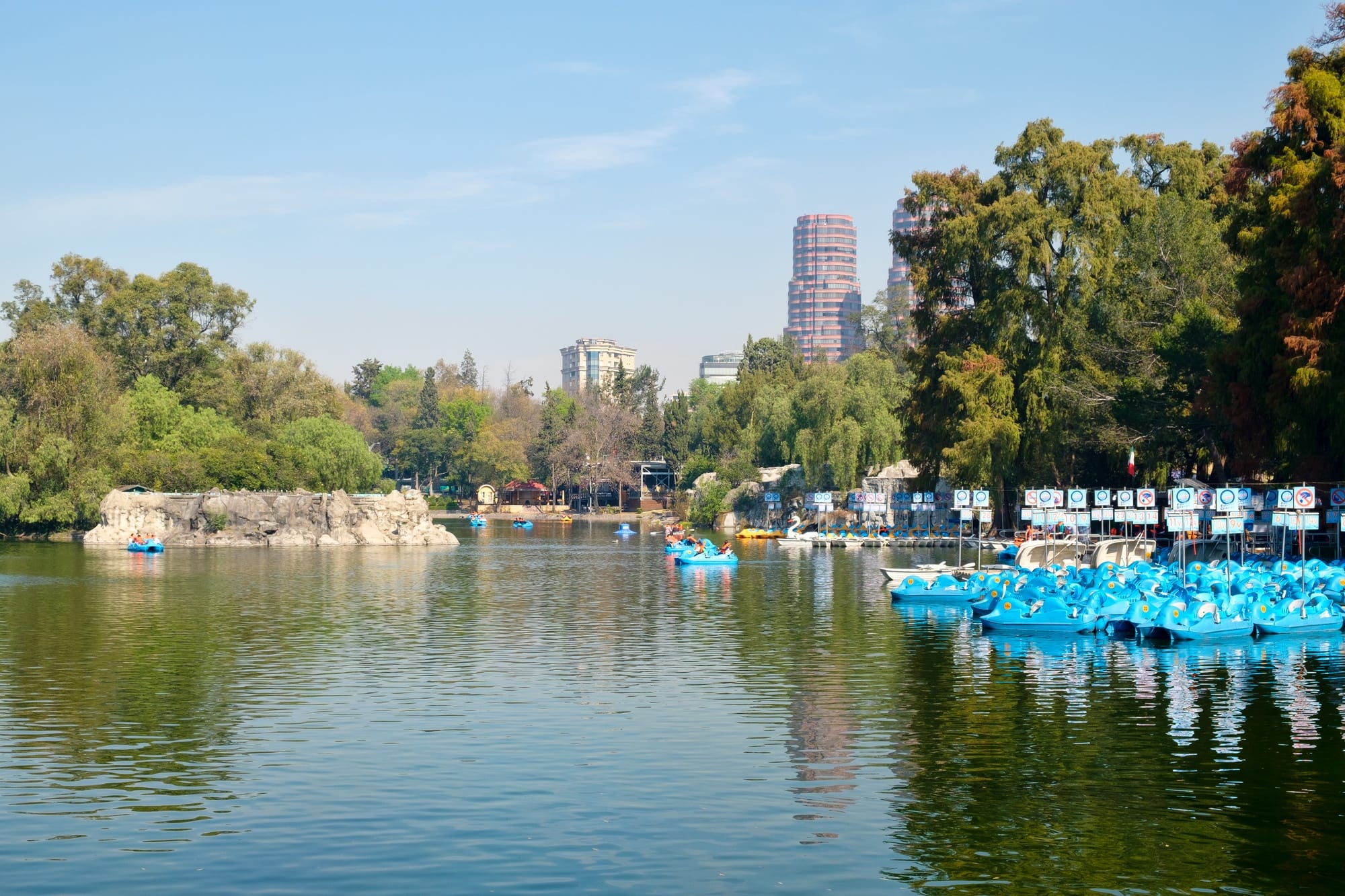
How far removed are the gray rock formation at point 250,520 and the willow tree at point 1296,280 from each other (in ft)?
197

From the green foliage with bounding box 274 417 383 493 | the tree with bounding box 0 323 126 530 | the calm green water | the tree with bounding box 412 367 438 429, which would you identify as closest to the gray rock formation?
the tree with bounding box 0 323 126 530

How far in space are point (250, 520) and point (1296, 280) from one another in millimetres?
69174

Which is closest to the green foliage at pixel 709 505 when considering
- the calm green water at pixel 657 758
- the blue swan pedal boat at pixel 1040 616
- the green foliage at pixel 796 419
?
the green foliage at pixel 796 419

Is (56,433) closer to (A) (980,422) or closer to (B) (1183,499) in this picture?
(A) (980,422)

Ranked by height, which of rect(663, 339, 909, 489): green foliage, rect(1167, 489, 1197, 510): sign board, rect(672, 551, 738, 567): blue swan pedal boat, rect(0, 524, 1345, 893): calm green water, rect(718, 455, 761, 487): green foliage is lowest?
rect(0, 524, 1345, 893): calm green water

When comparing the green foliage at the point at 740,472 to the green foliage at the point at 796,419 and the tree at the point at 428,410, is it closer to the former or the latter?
the green foliage at the point at 796,419

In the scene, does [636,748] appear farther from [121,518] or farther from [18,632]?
[121,518]

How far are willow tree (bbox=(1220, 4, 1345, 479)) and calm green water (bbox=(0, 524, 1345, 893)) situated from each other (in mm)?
13659

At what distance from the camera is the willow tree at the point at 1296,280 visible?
45562 millimetres

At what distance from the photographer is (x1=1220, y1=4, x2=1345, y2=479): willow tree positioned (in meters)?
45.6

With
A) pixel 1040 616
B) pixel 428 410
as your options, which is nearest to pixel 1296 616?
pixel 1040 616

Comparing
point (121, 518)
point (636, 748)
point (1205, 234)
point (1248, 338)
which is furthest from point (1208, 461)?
point (121, 518)

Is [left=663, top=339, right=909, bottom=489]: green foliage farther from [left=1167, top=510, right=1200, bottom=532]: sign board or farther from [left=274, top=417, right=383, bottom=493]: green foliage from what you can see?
[left=274, top=417, right=383, bottom=493]: green foliage

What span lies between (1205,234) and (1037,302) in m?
9.21
